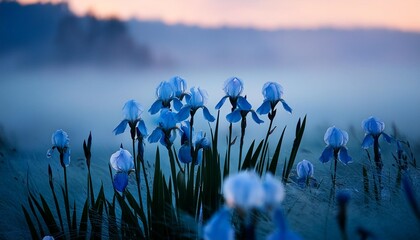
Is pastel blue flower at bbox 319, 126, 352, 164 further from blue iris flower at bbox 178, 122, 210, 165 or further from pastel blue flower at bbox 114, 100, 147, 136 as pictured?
pastel blue flower at bbox 114, 100, 147, 136

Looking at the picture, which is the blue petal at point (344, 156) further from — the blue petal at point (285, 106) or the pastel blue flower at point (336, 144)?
the blue petal at point (285, 106)

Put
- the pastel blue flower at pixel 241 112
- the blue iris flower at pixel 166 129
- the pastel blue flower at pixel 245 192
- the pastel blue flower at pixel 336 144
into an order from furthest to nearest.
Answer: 1. the pastel blue flower at pixel 336 144
2. the pastel blue flower at pixel 241 112
3. the blue iris flower at pixel 166 129
4. the pastel blue flower at pixel 245 192

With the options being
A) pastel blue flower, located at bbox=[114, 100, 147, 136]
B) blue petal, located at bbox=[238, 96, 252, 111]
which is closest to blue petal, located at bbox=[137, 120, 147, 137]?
pastel blue flower, located at bbox=[114, 100, 147, 136]

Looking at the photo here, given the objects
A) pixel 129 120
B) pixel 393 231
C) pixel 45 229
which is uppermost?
pixel 129 120

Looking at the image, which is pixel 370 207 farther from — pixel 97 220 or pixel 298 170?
pixel 97 220

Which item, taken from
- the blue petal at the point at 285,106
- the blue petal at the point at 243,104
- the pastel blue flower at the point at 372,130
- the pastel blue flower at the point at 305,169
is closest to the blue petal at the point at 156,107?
the blue petal at the point at 243,104

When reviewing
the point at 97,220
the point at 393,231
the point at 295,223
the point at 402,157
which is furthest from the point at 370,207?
the point at 97,220
